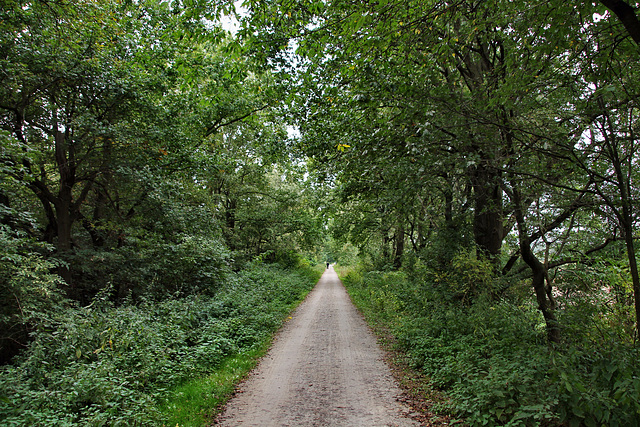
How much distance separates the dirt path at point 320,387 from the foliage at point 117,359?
0.99 metres

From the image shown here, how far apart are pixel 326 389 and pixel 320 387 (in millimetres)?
136

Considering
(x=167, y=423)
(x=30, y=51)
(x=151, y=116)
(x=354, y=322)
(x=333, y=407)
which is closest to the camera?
(x=167, y=423)

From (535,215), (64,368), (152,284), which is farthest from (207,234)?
(535,215)

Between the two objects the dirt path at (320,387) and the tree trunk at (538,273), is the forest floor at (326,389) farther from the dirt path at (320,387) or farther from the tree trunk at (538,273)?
the tree trunk at (538,273)

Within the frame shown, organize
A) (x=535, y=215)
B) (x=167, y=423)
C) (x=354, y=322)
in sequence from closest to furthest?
(x=167, y=423), (x=535, y=215), (x=354, y=322)

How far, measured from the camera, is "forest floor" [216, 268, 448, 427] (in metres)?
4.47

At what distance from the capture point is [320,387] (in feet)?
18.1

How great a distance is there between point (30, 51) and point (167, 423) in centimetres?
853

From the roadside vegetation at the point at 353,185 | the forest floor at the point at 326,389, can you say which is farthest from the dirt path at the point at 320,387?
the roadside vegetation at the point at 353,185

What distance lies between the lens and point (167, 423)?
4.20 m

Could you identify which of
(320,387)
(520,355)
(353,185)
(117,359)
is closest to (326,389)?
(320,387)

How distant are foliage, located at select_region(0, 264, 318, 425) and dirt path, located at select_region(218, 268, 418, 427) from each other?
3.26ft

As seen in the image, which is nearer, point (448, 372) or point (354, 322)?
point (448, 372)

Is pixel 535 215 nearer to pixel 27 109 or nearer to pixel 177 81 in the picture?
pixel 177 81
